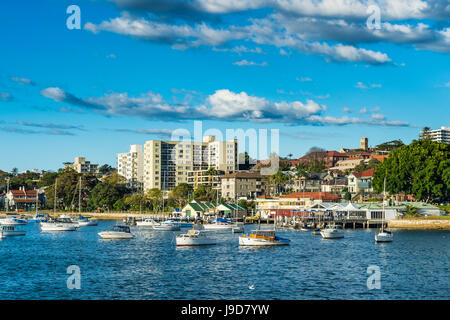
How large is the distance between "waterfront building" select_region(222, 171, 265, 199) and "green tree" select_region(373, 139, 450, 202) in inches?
2574

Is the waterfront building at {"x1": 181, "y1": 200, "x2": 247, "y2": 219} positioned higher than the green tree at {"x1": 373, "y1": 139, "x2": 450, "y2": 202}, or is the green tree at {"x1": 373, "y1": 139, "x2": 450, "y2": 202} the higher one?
the green tree at {"x1": 373, "y1": 139, "x2": 450, "y2": 202}

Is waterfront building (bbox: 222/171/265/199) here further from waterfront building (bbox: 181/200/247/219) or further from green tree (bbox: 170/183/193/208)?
waterfront building (bbox: 181/200/247/219)

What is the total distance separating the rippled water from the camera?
39406 millimetres

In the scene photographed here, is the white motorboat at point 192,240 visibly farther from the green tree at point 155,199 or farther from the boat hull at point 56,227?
the green tree at point 155,199

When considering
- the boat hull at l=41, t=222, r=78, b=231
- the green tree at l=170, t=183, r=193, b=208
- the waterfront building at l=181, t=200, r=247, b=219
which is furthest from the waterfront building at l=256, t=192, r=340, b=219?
the boat hull at l=41, t=222, r=78, b=231

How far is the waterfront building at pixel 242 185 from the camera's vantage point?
18738cm

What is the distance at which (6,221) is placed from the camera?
135500 millimetres

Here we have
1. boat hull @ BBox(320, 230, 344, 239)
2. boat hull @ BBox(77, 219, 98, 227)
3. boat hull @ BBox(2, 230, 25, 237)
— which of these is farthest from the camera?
boat hull @ BBox(77, 219, 98, 227)

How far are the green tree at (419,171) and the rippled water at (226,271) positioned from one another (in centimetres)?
4397

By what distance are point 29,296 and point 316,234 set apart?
2760 inches

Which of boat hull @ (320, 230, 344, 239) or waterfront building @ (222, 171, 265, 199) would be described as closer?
boat hull @ (320, 230, 344, 239)

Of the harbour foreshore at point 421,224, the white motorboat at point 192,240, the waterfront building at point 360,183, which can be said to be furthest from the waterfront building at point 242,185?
the white motorboat at point 192,240
